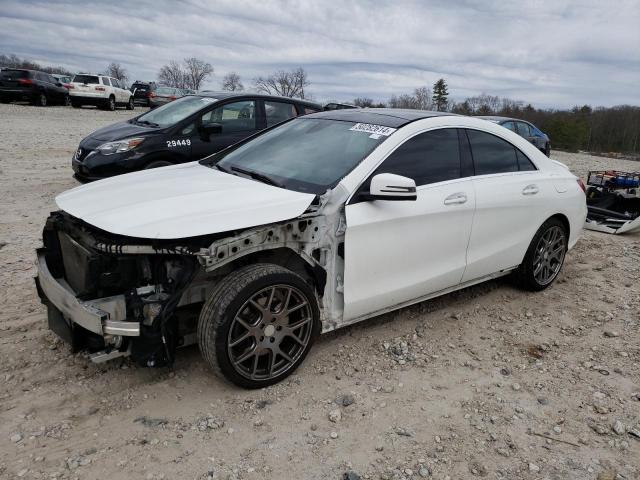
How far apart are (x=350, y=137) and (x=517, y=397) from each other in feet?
6.78

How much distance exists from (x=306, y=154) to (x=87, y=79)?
26321mm

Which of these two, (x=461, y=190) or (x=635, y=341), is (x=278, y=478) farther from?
(x=635, y=341)

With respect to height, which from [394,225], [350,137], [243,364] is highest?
[350,137]

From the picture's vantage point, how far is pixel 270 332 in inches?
122

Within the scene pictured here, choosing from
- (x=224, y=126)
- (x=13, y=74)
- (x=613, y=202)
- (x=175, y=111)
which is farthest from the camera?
(x=13, y=74)

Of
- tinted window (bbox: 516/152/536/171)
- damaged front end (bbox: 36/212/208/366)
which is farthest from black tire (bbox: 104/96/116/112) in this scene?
damaged front end (bbox: 36/212/208/366)

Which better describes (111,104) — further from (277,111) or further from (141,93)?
(277,111)

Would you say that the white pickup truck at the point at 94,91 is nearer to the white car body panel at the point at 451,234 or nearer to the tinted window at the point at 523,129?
the tinted window at the point at 523,129

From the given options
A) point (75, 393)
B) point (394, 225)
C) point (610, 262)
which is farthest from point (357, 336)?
point (610, 262)

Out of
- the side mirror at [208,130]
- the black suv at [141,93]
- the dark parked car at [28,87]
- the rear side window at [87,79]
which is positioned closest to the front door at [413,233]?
the side mirror at [208,130]

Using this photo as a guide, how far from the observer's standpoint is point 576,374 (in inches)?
140

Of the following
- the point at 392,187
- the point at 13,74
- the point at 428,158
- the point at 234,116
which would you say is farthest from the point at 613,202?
the point at 13,74

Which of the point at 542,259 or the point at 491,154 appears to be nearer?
the point at 491,154

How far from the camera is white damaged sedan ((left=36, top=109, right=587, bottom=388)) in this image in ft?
9.25
